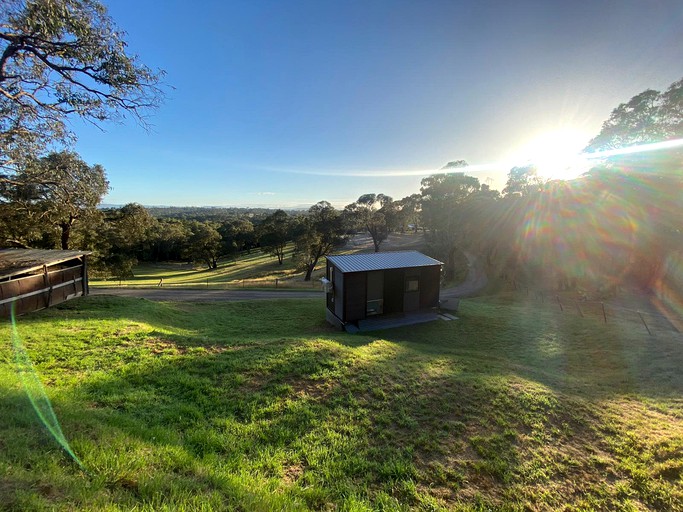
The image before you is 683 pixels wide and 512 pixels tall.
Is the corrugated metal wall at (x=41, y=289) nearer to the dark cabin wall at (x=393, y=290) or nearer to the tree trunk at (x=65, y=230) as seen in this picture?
the tree trunk at (x=65, y=230)

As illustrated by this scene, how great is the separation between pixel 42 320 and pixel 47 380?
6593 mm

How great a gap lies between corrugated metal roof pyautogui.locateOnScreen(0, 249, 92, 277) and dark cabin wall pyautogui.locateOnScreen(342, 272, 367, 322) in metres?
12.4

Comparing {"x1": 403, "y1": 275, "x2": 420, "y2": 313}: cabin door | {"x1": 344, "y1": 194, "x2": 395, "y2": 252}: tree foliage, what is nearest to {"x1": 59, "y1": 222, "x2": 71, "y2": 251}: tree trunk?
{"x1": 403, "y1": 275, "x2": 420, "y2": 313}: cabin door

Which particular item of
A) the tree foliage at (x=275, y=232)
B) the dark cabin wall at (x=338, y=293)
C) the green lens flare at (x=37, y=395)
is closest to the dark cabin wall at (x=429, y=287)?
the dark cabin wall at (x=338, y=293)

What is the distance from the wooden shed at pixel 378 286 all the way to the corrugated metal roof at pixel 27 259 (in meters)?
11.7

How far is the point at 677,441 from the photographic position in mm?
4941

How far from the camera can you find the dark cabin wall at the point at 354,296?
14211mm

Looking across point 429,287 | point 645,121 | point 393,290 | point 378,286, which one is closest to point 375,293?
point 378,286

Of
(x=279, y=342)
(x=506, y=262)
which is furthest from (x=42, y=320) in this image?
(x=506, y=262)

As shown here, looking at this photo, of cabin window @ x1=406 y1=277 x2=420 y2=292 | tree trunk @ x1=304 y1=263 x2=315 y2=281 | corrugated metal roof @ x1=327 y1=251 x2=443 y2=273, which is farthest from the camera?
tree trunk @ x1=304 y1=263 x2=315 y2=281

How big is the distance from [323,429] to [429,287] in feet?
41.3

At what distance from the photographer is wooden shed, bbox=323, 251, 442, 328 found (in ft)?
47.1

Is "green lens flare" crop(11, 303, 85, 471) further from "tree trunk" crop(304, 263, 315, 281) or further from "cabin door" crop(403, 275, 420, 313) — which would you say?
"tree trunk" crop(304, 263, 315, 281)

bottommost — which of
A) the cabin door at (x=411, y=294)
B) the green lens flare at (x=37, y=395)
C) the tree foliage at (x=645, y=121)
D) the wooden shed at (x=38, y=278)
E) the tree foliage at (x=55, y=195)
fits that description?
the cabin door at (x=411, y=294)
